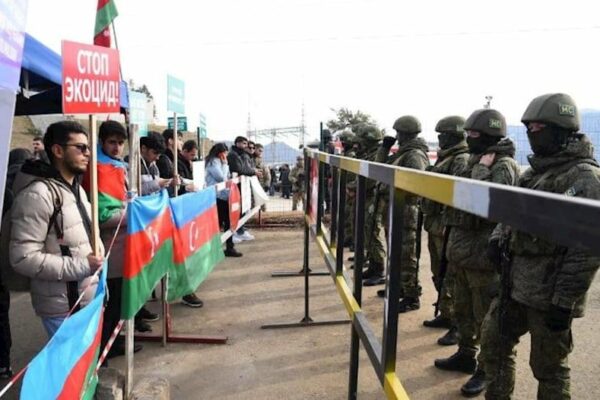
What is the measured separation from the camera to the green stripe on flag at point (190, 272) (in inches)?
170

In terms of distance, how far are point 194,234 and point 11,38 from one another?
122 inches

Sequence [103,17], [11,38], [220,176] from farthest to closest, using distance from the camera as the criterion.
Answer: [220,176], [103,17], [11,38]

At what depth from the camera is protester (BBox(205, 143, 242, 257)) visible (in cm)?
739

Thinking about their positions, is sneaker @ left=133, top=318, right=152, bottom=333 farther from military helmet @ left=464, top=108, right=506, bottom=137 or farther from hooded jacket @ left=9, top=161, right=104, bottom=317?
military helmet @ left=464, top=108, right=506, bottom=137

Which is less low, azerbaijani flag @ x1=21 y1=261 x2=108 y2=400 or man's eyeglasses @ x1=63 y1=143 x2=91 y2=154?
man's eyeglasses @ x1=63 y1=143 x2=91 y2=154

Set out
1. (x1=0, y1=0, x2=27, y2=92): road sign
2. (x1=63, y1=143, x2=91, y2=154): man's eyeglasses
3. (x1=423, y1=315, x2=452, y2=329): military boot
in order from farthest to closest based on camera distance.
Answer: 1. (x1=423, y1=315, x2=452, y2=329): military boot
2. (x1=63, y1=143, x2=91, y2=154): man's eyeglasses
3. (x1=0, y1=0, x2=27, y2=92): road sign

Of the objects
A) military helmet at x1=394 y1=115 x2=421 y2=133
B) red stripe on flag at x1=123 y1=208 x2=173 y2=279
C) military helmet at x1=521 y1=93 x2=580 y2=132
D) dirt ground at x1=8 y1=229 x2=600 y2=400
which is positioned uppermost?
military helmet at x1=394 y1=115 x2=421 y2=133

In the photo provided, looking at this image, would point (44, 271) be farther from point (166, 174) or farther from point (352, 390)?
point (166, 174)

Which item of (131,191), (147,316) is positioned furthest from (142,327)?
(131,191)

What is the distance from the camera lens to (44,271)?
9.05ft

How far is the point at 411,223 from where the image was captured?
5.59 m

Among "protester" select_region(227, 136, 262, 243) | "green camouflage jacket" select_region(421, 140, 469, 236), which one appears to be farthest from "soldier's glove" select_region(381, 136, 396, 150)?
"protester" select_region(227, 136, 262, 243)

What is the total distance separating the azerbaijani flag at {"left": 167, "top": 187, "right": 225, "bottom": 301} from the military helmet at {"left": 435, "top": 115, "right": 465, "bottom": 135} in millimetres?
2433

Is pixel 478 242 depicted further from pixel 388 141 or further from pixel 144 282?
pixel 388 141
